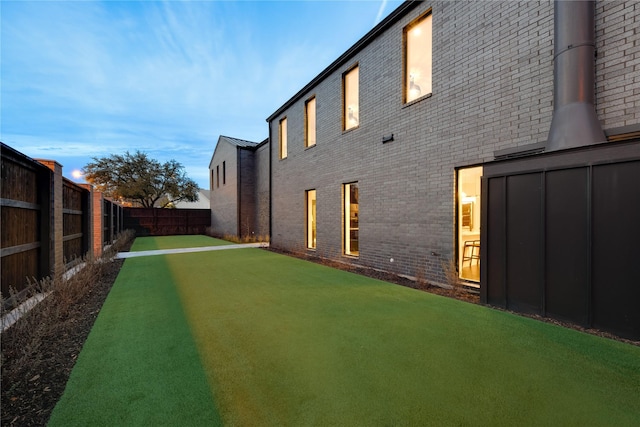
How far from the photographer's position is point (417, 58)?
20.7 ft

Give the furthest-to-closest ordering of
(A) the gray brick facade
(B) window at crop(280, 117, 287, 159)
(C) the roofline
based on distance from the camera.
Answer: (B) window at crop(280, 117, 287, 159), (C) the roofline, (A) the gray brick facade

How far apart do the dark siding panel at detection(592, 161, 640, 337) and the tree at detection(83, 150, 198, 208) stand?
2866 centimetres

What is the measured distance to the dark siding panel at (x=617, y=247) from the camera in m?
2.94

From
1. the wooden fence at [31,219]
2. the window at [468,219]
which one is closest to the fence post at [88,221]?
the wooden fence at [31,219]

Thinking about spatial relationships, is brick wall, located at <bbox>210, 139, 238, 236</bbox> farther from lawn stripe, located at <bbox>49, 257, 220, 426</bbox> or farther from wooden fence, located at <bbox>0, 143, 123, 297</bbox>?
lawn stripe, located at <bbox>49, 257, 220, 426</bbox>

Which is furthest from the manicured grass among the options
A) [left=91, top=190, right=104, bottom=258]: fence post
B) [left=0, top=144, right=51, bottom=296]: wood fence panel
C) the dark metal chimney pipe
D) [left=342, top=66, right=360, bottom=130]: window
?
the dark metal chimney pipe

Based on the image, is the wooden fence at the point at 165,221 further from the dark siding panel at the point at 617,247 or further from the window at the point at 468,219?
the dark siding panel at the point at 617,247

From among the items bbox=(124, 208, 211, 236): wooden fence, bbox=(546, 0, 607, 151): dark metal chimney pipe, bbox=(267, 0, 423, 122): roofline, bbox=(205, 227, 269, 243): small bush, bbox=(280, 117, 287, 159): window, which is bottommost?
bbox=(205, 227, 269, 243): small bush

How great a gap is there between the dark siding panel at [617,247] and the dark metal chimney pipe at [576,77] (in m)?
0.61

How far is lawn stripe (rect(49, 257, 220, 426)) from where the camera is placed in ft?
6.14

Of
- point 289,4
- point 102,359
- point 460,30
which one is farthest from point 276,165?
point 289,4

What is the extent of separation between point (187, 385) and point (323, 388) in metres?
1.06

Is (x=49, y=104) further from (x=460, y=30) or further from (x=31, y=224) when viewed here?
(x=460, y=30)

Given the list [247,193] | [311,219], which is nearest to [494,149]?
[311,219]
